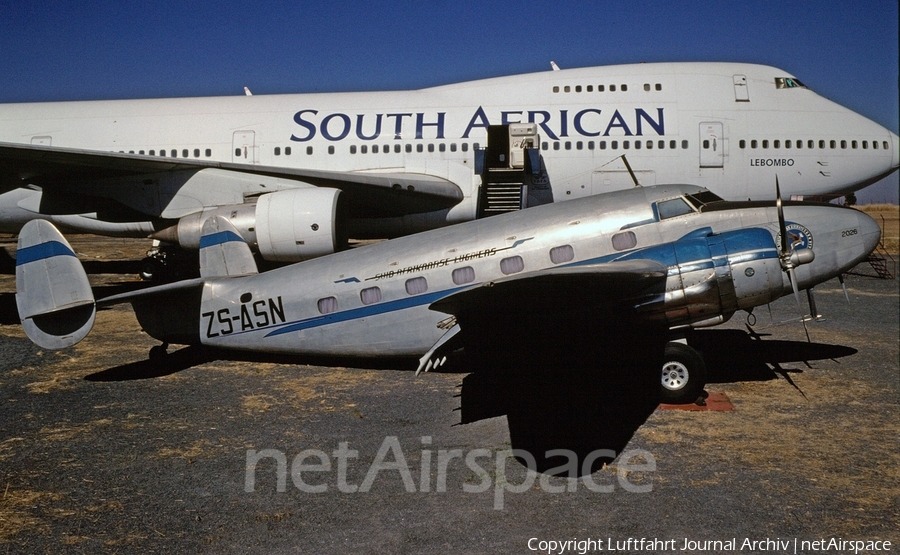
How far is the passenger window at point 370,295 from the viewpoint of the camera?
9750 mm

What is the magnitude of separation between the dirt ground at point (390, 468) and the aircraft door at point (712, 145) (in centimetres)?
780

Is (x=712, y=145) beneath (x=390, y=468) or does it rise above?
above

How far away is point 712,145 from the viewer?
1722 centimetres

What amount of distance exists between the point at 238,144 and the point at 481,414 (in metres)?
13.2

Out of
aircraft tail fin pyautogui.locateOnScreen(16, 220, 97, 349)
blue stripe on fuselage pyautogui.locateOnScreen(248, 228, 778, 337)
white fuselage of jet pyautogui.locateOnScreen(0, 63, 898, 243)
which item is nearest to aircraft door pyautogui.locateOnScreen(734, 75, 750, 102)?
white fuselage of jet pyautogui.locateOnScreen(0, 63, 898, 243)

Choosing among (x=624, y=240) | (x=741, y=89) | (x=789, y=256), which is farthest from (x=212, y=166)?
(x=741, y=89)

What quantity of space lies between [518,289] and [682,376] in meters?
3.04

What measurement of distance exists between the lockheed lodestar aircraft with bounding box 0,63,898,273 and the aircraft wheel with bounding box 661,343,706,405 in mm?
9172

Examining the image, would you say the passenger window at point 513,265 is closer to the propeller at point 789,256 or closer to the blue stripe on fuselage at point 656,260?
the blue stripe on fuselage at point 656,260

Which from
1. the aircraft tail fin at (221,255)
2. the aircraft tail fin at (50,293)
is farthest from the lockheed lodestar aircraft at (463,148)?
the aircraft tail fin at (50,293)

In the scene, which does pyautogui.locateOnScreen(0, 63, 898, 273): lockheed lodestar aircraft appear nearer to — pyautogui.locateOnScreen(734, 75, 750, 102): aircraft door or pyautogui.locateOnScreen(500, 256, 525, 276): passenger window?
pyautogui.locateOnScreen(734, 75, 750, 102): aircraft door

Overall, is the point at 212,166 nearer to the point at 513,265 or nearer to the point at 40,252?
the point at 40,252

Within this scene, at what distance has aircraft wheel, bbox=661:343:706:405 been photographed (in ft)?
28.9

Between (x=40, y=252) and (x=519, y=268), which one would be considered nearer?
(x=519, y=268)
